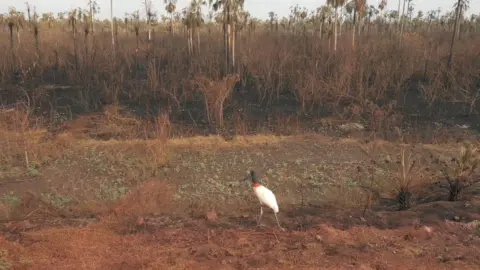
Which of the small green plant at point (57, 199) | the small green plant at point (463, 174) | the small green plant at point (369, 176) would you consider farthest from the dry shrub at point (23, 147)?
the small green plant at point (463, 174)

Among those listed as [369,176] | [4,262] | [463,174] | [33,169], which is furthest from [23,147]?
[463,174]

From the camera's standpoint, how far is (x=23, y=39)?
22.7 metres

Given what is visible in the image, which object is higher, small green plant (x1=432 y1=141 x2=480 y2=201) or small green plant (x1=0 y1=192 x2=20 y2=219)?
small green plant (x1=432 y1=141 x2=480 y2=201)

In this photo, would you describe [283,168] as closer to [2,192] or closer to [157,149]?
[157,149]

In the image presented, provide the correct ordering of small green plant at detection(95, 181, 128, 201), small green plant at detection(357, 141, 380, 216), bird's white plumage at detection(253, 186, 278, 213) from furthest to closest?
small green plant at detection(95, 181, 128, 201)
small green plant at detection(357, 141, 380, 216)
bird's white plumage at detection(253, 186, 278, 213)

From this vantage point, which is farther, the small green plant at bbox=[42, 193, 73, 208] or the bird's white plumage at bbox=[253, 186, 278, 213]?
the small green plant at bbox=[42, 193, 73, 208]

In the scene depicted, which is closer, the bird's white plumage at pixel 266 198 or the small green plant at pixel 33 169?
the bird's white plumage at pixel 266 198

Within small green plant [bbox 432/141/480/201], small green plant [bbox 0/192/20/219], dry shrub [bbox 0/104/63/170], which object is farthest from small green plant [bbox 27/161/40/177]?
small green plant [bbox 432/141/480/201]

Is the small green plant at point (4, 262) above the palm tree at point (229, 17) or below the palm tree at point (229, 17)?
below

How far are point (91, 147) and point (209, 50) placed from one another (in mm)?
11912

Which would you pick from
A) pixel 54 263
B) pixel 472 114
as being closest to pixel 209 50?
pixel 472 114

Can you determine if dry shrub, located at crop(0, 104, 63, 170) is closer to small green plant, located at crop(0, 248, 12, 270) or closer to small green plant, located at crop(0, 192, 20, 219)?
Result: small green plant, located at crop(0, 192, 20, 219)

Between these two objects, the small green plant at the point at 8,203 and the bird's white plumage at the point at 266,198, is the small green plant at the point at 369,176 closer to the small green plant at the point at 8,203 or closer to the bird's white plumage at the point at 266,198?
the bird's white plumage at the point at 266,198

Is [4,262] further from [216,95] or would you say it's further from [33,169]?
[216,95]
